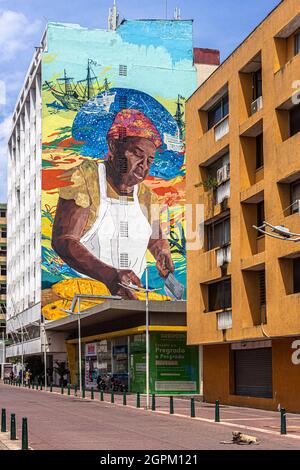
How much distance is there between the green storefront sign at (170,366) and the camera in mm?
58969

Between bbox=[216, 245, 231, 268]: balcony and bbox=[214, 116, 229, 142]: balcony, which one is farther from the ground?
bbox=[214, 116, 229, 142]: balcony

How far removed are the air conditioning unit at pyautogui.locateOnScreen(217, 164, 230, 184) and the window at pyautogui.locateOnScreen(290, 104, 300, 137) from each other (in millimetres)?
6315

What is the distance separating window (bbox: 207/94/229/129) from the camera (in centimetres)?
4475

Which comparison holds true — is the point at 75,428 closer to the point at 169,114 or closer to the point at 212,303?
the point at 212,303

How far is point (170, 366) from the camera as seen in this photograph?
195 feet

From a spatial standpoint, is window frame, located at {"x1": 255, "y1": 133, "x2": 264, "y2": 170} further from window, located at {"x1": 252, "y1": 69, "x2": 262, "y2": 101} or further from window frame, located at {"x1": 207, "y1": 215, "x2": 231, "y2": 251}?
window frame, located at {"x1": 207, "y1": 215, "x2": 231, "y2": 251}

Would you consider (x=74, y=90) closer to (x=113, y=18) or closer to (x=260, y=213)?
(x=113, y=18)

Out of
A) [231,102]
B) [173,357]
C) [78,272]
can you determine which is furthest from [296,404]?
[78,272]

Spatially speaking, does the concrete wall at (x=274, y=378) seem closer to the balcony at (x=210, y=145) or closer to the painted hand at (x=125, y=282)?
the balcony at (x=210, y=145)

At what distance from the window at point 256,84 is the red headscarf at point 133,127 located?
53.6 m

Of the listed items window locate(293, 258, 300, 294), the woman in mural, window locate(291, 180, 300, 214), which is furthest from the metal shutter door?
the woman in mural

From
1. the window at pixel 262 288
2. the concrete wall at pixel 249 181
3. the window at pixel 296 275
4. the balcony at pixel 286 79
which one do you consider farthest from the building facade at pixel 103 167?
the balcony at pixel 286 79

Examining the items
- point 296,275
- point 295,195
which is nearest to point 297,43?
point 295,195

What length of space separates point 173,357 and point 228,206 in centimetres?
2070
